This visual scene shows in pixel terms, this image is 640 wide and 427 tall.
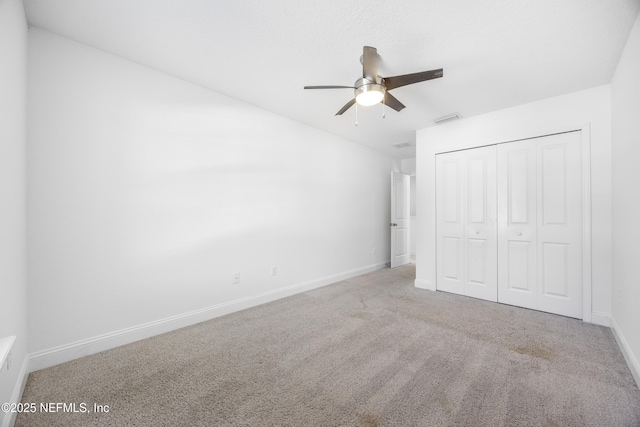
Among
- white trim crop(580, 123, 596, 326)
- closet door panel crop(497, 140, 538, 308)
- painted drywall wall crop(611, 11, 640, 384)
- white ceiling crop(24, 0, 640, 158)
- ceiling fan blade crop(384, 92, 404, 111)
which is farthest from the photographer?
closet door panel crop(497, 140, 538, 308)

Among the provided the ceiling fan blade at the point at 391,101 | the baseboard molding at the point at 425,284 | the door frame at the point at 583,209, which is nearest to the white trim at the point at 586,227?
the door frame at the point at 583,209

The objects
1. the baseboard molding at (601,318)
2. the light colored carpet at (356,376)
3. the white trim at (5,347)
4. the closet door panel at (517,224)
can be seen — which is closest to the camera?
the white trim at (5,347)

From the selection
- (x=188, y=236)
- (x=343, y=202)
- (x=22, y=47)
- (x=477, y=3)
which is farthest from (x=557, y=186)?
(x=22, y=47)

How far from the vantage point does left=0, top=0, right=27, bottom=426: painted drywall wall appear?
1381 millimetres

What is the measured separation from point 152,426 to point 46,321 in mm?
1341

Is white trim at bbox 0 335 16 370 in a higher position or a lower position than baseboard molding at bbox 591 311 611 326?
higher

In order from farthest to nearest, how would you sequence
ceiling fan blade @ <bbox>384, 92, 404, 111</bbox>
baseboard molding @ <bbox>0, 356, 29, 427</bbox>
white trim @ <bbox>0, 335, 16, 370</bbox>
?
1. ceiling fan blade @ <bbox>384, 92, 404, 111</bbox>
2. baseboard molding @ <bbox>0, 356, 29, 427</bbox>
3. white trim @ <bbox>0, 335, 16, 370</bbox>

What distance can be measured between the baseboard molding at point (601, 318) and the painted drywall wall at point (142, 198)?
338cm

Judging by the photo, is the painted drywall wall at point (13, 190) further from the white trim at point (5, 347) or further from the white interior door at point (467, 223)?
the white interior door at point (467, 223)

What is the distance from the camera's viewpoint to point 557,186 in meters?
2.96

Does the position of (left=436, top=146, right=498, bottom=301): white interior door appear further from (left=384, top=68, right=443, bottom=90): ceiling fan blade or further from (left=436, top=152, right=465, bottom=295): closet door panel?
(left=384, top=68, right=443, bottom=90): ceiling fan blade

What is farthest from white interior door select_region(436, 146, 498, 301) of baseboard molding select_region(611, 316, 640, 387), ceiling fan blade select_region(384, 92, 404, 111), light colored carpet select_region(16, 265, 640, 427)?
ceiling fan blade select_region(384, 92, 404, 111)

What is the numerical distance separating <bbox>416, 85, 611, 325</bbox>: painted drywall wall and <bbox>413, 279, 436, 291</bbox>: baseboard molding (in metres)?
0.01

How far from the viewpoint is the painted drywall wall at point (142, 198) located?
1.98 meters
